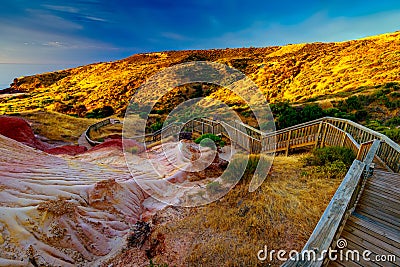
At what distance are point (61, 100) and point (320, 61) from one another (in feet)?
172

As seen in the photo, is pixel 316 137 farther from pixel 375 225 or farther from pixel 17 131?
pixel 17 131

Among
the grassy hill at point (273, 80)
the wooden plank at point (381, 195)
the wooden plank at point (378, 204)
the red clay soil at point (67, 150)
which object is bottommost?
the red clay soil at point (67, 150)

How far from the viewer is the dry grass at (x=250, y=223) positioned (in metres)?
4.17

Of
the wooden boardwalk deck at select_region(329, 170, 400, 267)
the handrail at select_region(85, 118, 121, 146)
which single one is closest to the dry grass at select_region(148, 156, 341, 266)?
the wooden boardwalk deck at select_region(329, 170, 400, 267)

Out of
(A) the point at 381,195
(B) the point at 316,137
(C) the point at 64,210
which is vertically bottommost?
(C) the point at 64,210

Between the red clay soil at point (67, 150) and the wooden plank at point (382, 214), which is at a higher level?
the wooden plank at point (382, 214)

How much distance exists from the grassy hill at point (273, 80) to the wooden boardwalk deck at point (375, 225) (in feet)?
36.7

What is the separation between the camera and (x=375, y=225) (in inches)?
131

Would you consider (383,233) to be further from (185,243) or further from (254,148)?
(254,148)

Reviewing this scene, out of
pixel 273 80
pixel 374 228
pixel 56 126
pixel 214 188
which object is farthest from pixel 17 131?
pixel 273 80

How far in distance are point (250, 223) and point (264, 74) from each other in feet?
137

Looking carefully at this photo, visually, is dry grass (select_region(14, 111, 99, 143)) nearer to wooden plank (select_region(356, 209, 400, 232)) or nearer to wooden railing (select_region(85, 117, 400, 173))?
wooden railing (select_region(85, 117, 400, 173))

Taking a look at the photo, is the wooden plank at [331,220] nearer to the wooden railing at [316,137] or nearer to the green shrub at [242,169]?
the wooden railing at [316,137]

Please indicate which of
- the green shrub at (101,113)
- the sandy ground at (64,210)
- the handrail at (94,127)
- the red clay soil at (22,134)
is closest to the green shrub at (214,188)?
the sandy ground at (64,210)
